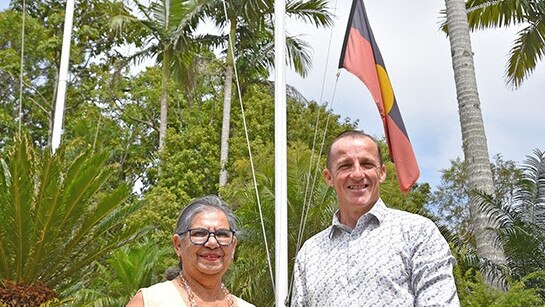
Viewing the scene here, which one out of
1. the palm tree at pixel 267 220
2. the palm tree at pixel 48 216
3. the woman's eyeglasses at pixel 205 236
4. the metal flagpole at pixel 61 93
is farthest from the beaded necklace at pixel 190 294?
the palm tree at pixel 267 220

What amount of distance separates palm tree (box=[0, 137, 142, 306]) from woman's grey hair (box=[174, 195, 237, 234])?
207 inches

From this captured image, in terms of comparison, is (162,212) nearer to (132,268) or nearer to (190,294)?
(132,268)

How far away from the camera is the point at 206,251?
8.37ft

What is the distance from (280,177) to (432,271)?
4433 mm

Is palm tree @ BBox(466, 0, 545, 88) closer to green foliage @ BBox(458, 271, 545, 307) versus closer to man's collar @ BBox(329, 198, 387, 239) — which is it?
green foliage @ BBox(458, 271, 545, 307)

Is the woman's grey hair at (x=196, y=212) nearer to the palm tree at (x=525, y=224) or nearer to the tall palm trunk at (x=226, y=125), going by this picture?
the palm tree at (x=525, y=224)

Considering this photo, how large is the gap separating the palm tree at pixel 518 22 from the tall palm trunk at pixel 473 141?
3.03 m

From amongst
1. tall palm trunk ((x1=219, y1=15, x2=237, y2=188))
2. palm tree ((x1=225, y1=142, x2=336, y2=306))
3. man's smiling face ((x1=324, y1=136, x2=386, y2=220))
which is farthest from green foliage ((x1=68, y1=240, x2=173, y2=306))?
man's smiling face ((x1=324, y1=136, x2=386, y2=220))

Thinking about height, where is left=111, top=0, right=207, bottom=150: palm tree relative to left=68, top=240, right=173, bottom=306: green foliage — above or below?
above

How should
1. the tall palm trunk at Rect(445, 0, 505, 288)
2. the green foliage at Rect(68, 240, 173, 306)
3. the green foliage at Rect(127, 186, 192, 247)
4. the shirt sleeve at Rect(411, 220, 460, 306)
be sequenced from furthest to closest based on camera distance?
1. the green foliage at Rect(127, 186, 192, 247)
2. the green foliage at Rect(68, 240, 173, 306)
3. the tall palm trunk at Rect(445, 0, 505, 288)
4. the shirt sleeve at Rect(411, 220, 460, 306)

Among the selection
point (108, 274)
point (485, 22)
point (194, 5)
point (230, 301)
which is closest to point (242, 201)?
point (108, 274)

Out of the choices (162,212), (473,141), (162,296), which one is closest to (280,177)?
(473,141)

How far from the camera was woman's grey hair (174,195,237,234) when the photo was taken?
2.60 m

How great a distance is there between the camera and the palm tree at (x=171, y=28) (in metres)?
18.4
